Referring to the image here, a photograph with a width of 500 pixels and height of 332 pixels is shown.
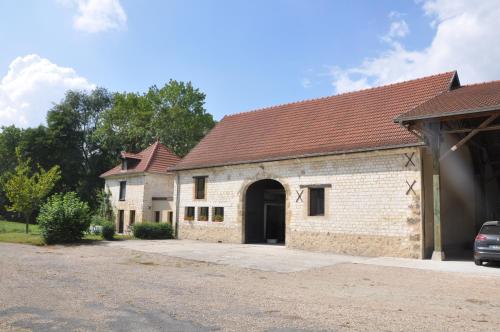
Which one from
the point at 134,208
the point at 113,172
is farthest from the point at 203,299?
the point at 113,172

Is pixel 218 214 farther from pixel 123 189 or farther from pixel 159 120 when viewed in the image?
pixel 159 120

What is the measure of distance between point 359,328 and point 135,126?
132ft

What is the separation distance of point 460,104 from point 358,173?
454 cm

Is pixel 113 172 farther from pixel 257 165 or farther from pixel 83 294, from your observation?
pixel 83 294

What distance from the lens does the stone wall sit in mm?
14414

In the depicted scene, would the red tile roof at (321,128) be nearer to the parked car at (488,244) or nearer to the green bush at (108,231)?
the parked car at (488,244)

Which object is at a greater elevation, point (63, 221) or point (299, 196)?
point (299, 196)

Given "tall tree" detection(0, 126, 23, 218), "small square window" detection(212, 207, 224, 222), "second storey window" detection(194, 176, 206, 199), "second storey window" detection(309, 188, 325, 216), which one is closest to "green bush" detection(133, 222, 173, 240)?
"second storey window" detection(194, 176, 206, 199)

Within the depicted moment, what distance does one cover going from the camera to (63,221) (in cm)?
1942

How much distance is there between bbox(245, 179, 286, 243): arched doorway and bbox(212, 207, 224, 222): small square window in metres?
1.44

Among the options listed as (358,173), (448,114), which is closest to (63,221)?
(358,173)

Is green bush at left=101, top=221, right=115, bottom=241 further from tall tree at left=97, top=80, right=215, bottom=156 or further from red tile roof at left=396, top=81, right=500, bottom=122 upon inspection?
tall tree at left=97, top=80, right=215, bottom=156

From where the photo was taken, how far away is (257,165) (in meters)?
19.5

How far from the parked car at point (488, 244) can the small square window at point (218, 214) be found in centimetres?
1210
